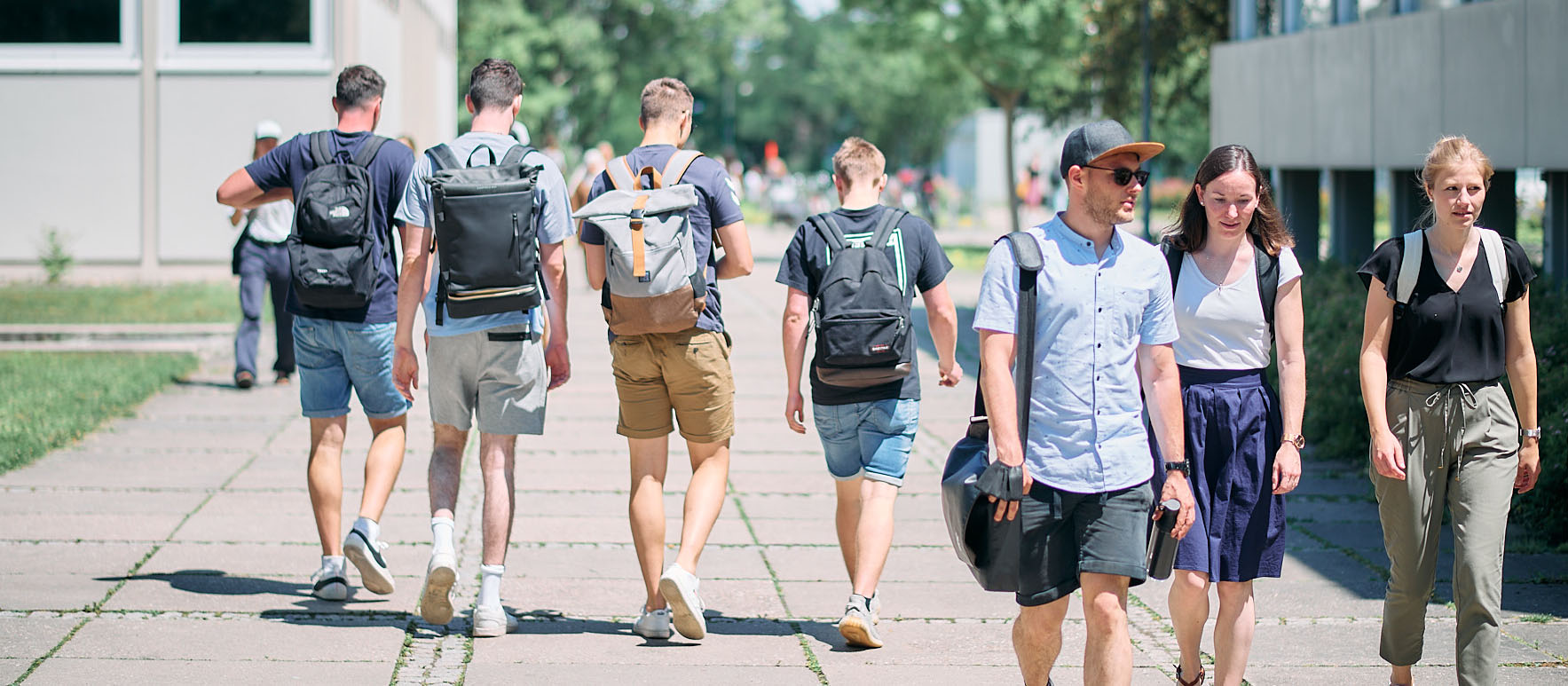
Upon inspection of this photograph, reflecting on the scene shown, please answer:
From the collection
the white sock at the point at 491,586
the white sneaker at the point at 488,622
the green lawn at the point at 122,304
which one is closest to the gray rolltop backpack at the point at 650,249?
the white sock at the point at 491,586

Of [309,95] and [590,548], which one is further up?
[309,95]

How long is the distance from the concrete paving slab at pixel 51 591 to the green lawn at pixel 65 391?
251 cm

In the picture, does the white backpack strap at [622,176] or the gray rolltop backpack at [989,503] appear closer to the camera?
the gray rolltop backpack at [989,503]

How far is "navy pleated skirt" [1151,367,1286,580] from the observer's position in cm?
476

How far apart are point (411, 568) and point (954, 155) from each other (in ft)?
272

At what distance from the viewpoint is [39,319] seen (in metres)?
15.7

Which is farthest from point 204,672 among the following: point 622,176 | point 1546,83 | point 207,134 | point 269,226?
point 207,134

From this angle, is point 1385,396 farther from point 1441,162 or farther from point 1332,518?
point 1332,518

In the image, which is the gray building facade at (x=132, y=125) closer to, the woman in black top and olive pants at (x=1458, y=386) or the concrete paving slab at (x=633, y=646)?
the concrete paving slab at (x=633, y=646)

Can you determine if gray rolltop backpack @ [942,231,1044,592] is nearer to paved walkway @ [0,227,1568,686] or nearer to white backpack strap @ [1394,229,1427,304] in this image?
paved walkway @ [0,227,1568,686]

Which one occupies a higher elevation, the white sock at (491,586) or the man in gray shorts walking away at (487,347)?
the man in gray shorts walking away at (487,347)

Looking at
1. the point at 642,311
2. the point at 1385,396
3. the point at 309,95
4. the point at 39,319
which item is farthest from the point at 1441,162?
the point at 309,95

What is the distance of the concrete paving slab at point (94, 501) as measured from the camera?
7.84 metres

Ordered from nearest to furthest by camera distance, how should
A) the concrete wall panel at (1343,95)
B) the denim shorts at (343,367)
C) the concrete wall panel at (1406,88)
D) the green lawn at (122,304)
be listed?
the denim shorts at (343,367), the concrete wall panel at (1406,88), the concrete wall panel at (1343,95), the green lawn at (122,304)
